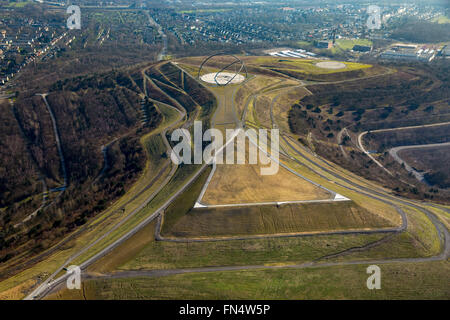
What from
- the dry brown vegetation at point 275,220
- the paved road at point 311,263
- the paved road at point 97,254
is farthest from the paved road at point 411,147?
the paved road at point 97,254

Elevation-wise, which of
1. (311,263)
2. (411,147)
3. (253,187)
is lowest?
(411,147)

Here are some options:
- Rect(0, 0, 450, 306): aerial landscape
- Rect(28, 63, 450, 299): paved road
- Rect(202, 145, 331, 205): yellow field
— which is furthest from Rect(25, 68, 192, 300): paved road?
Rect(202, 145, 331, 205): yellow field

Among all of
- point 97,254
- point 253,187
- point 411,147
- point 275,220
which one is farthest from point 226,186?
point 411,147

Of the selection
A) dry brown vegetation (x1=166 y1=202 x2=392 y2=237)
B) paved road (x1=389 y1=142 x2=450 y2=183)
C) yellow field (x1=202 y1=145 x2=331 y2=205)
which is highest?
yellow field (x1=202 y1=145 x2=331 y2=205)

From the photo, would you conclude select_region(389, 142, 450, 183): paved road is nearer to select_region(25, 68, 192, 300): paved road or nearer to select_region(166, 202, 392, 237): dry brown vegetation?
select_region(166, 202, 392, 237): dry brown vegetation

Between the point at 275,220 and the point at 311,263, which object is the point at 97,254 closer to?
the point at 275,220

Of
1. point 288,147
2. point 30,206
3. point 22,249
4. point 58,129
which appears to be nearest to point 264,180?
point 288,147

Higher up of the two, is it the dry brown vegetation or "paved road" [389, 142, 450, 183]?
the dry brown vegetation

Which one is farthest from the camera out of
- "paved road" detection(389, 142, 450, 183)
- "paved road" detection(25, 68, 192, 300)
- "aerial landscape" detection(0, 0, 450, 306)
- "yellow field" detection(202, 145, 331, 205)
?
"paved road" detection(389, 142, 450, 183)

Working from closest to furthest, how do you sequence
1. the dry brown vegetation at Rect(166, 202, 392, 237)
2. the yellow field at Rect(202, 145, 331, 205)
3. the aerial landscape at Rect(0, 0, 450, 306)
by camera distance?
the aerial landscape at Rect(0, 0, 450, 306) → the dry brown vegetation at Rect(166, 202, 392, 237) → the yellow field at Rect(202, 145, 331, 205)
